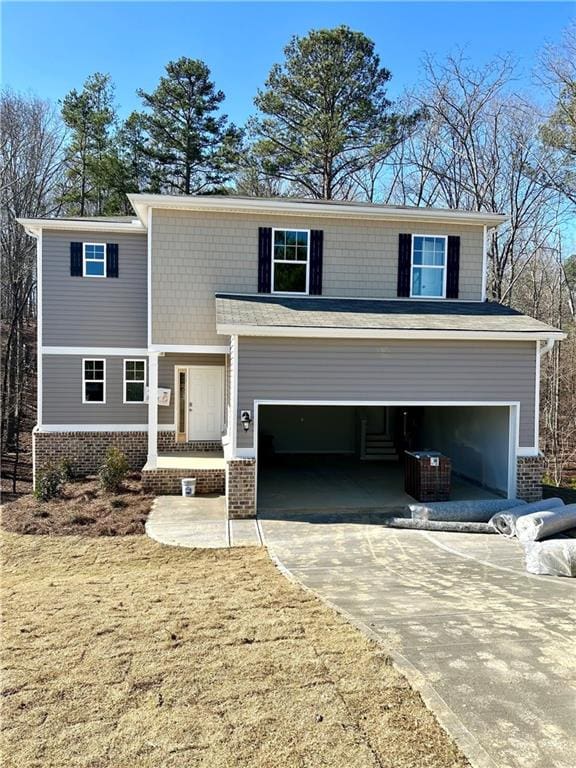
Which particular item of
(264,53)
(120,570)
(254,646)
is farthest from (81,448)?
(264,53)

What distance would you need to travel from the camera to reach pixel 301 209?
12.2m

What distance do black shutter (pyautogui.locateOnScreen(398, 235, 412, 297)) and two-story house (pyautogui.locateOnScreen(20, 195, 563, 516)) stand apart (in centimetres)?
3

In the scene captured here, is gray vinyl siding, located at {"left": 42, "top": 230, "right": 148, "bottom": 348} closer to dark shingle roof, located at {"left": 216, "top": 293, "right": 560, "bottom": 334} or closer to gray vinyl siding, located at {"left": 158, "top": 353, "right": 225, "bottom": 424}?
gray vinyl siding, located at {"left": 158, "top": 353, "right": 225, "bottom": 424}

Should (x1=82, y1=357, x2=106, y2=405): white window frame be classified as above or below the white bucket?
above

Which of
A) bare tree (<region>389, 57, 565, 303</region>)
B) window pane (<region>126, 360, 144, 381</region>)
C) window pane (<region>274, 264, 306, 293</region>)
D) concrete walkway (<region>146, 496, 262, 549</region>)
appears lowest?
concrete walkway (<region>146, 496, 262, 549</region>)

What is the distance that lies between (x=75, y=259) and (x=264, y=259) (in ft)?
17.6

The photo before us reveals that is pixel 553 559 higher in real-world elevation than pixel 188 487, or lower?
higher

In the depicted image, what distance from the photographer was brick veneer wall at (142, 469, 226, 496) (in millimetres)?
11828

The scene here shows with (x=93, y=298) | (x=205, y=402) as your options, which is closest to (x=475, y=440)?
(x=205, y=402)

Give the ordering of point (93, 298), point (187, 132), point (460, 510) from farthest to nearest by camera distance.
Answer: point (187, 132) → point (93, 298) → point (460, 510)

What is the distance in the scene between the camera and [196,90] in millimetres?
24578

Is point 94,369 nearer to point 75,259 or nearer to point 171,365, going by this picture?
point 171,365

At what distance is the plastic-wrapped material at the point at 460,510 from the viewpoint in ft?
31.7

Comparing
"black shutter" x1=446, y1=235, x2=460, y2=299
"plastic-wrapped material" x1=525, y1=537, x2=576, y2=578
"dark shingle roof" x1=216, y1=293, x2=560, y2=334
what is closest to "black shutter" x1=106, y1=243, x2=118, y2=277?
"dark shingle roof" x1=216, y1=293, x2=560, y2=334
